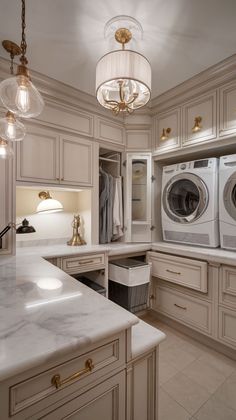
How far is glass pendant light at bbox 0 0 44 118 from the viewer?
905mm

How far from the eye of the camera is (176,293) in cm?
214

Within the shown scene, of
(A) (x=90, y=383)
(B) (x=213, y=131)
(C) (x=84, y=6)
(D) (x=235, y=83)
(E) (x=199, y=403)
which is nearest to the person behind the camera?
(A) (x=90, y=383)

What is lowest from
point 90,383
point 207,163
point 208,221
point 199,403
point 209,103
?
point 199,403

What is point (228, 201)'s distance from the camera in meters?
1.85

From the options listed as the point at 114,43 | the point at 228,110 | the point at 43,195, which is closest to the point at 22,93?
the point at 114,43

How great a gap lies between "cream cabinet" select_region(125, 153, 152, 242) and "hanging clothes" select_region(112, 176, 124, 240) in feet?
0.24

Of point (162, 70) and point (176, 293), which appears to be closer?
point (162, 70)

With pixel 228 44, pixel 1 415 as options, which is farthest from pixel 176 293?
pixel 228 44

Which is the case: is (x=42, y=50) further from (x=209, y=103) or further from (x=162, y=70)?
(x=209, y=103)

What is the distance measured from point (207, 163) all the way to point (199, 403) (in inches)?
72.8

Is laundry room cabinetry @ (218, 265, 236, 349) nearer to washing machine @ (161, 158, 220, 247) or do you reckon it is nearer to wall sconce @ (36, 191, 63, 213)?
washing machine @ (161, 158, 220, 247)

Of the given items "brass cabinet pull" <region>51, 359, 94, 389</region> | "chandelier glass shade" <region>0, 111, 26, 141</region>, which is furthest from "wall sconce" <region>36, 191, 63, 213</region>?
"brass cabinet pull" <region>51, 359, 94, 389</region>

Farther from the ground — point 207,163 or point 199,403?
point 207,163

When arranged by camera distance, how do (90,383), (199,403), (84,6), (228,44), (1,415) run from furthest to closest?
(228,44) < (199,403) < (84,6) < (90,383) < (1,415)
